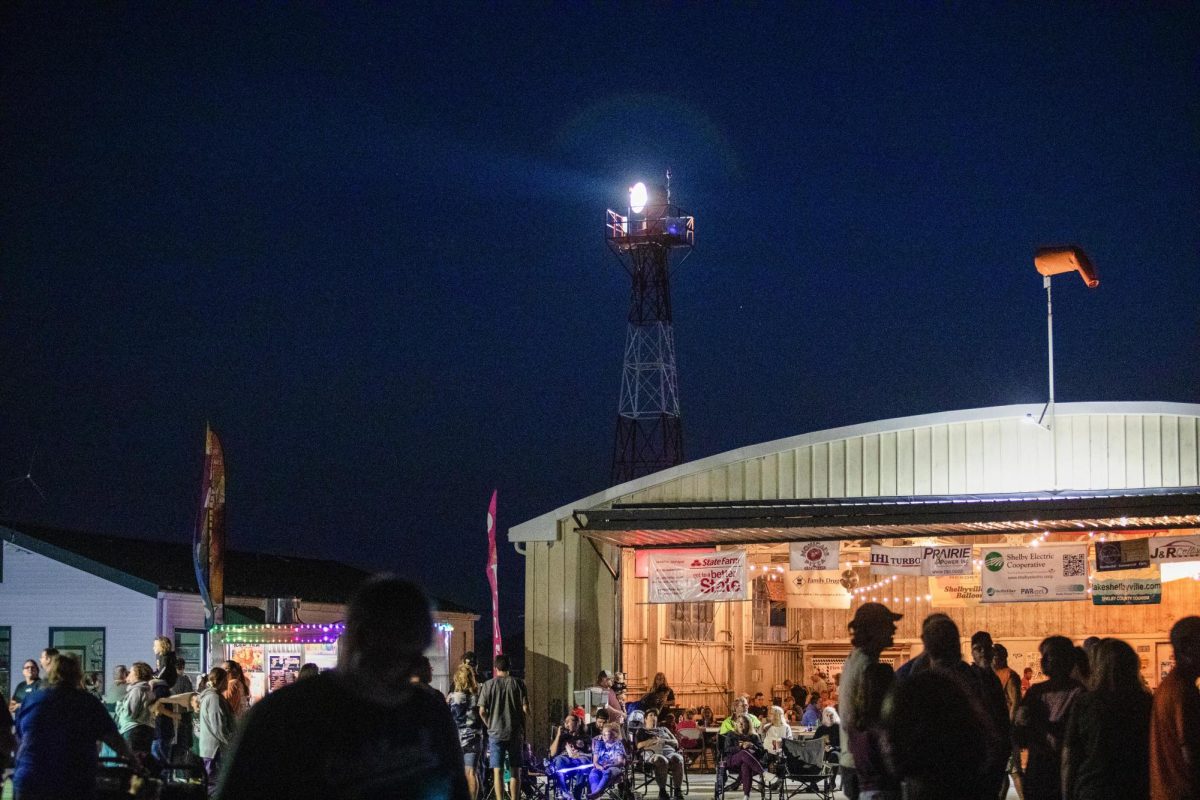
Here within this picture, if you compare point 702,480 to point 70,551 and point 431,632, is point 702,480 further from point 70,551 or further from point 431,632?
point 431,632

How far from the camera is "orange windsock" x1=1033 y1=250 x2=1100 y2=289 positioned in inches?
814

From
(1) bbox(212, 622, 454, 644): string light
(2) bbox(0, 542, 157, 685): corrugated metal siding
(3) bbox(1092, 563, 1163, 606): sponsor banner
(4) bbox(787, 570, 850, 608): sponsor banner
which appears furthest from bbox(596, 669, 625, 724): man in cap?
(2) bbox(0, 542, 157, 685): corrugated metal siding

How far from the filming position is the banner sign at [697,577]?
21.5m

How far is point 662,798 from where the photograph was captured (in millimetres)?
17562

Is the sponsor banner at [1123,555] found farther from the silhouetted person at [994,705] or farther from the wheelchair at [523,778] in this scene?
the silhouetted person at [994,705]

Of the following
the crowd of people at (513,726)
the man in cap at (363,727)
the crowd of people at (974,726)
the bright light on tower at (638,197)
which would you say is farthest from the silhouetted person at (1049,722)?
the bright light on tower at (638,197)

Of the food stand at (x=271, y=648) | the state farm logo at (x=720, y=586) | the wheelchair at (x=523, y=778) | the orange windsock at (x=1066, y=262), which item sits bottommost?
the wheelchair at (x=523, y=778)

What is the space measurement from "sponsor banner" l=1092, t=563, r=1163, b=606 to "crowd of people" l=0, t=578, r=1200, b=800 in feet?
21.1

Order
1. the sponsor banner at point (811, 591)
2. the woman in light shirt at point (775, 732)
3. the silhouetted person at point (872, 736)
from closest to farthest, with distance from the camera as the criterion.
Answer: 1. the silhouetted person at point (872, 736)
2. the woman in light shirt at point (775, 732)
3. the sponsor banner at point (811, 591)

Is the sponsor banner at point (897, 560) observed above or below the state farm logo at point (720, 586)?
above

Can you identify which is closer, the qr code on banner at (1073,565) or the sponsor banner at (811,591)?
the qr code on banner at (1073,565)

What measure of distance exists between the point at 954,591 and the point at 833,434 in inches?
250

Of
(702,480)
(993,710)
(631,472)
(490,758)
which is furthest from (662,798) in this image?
(631,472)

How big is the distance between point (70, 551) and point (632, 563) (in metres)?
11.4
